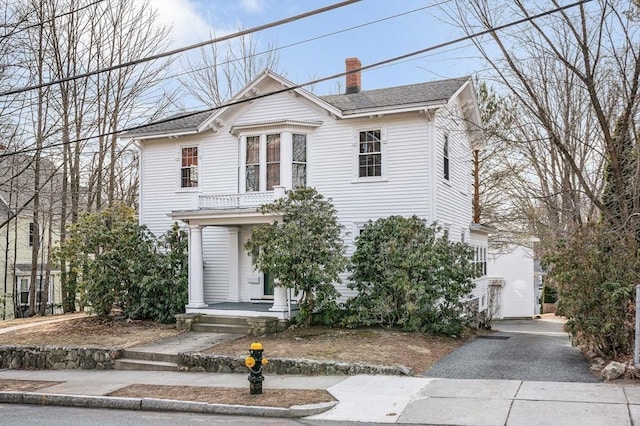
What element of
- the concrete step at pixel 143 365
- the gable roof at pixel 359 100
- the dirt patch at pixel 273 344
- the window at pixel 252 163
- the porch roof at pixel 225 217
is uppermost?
the gable roof at pixel 359 100

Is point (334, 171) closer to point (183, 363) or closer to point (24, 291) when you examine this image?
point (183, 363)

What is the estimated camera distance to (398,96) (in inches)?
701

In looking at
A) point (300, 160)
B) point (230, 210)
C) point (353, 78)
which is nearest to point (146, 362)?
point (230, 210)

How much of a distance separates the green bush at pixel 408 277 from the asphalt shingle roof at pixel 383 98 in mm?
3646

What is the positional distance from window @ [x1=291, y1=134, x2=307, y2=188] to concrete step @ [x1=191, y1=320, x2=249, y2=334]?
16.0ft

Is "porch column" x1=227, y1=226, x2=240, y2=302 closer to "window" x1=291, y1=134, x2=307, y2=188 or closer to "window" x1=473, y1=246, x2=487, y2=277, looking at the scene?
"window" x1=291, y1=134, x2=307, y2=188

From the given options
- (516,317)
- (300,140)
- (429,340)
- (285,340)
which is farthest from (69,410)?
(516,317)

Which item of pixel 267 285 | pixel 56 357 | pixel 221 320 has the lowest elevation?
pixel 56 357

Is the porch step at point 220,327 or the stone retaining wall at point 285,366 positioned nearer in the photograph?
the stone retaining wall at point 285,366

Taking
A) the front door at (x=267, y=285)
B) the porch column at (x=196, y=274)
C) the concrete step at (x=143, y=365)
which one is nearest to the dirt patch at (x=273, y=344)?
the concrete step at (x=143, y=365)

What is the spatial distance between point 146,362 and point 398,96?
10.7 m

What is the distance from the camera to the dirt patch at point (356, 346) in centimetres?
1186

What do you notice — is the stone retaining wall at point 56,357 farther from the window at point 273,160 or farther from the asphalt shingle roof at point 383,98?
the window at point 273,160

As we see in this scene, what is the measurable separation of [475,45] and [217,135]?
8899 mm
